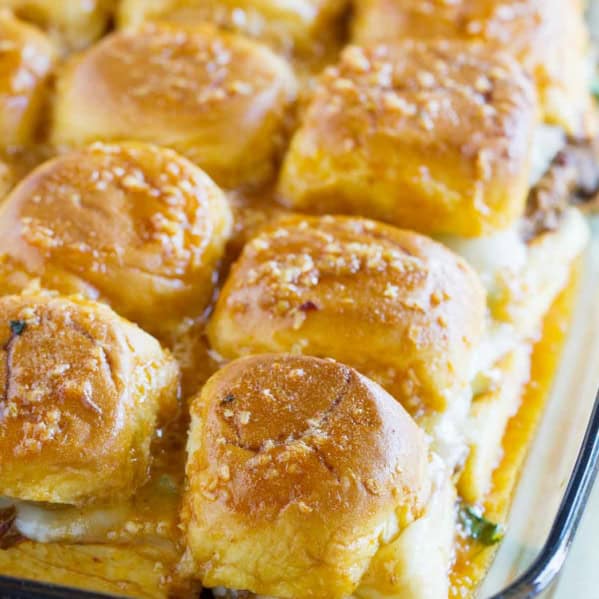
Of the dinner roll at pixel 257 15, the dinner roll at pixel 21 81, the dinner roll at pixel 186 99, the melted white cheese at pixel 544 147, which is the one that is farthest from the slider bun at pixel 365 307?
the dinner roll at pixel 257 15

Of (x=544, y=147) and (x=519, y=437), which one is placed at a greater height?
(x=544, y=147)

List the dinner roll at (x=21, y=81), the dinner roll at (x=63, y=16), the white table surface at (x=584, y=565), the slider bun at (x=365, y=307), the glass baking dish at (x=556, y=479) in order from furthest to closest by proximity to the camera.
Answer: the dinner roll at (x=63, y=16) → the dinner roll at (x=21, y=81) → the white table surface at (x=584, y=565) → the slider bun at (x=365, y=307) → the glass baking dish at (x=556, y=479)

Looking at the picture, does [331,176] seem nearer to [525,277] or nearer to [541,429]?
[525,277]

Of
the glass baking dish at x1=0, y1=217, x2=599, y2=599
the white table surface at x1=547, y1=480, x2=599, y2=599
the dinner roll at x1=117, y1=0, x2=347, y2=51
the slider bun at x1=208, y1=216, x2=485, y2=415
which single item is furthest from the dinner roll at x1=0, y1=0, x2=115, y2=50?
the white table surface at x1=547, y1=480, x2=599, y2=599

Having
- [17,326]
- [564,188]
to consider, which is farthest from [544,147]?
[17,326]

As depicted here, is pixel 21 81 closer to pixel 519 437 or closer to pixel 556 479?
pixel 519 437

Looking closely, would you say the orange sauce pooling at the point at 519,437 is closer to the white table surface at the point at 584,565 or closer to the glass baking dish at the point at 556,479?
the glass baking dish at the point at 556,479

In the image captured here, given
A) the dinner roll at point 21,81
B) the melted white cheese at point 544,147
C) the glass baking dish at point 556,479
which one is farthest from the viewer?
the melted white cheese at point 544,147
